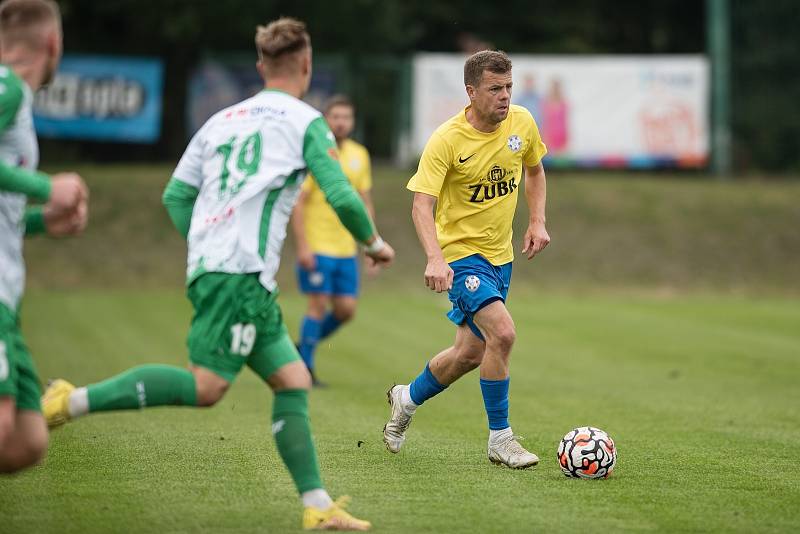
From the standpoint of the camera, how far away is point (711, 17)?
92.3 feet

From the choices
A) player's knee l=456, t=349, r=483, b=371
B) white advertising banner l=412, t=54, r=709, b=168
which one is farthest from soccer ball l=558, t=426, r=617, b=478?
white advertising banner l=412, t=54, r=709, b=168

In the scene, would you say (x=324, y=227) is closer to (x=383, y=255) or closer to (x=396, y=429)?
(x=396, y=429)

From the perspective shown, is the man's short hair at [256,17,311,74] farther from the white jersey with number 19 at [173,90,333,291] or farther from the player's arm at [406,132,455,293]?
the player's arm at [406,132,455,293]

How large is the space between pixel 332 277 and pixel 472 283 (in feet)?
15.8

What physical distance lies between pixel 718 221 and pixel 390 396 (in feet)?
61.6

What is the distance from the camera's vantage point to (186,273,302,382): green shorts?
17.2 feet

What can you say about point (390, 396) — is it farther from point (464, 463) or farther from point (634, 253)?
point (634, 253)

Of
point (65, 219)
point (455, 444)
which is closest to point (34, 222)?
point (65, 219)

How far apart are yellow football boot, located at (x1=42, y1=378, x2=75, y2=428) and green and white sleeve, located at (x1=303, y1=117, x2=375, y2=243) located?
1.36 m

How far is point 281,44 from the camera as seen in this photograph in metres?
5.46

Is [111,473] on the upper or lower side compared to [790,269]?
upper

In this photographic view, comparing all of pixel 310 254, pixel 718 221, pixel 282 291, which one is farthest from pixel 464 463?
pixel 718 221

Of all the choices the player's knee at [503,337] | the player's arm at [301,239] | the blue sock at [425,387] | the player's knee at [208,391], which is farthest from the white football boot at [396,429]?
the player's arm at [301,239]

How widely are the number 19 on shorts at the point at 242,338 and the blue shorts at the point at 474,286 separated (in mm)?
2139
